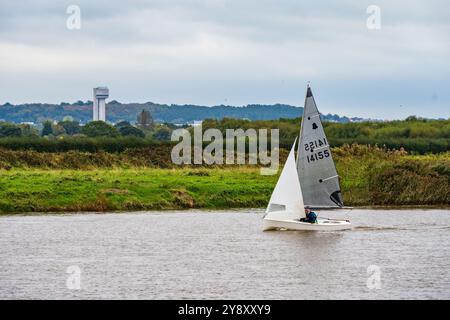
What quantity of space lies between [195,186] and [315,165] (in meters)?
13.2

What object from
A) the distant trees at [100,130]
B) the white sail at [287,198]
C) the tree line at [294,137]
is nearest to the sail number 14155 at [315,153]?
the white sail at [287,198]

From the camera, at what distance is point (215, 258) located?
146ft

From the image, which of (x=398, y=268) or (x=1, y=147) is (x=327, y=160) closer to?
(x=398, y=268)

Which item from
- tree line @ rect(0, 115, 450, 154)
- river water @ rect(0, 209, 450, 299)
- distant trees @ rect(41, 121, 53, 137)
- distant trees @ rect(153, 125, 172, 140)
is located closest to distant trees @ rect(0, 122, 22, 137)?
tree line @ rect(0, 115, 450, 154)

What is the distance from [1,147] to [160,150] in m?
10.6

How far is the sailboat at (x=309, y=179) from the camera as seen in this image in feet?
172

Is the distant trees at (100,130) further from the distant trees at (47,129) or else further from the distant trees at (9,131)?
the distant trees at (47,129)

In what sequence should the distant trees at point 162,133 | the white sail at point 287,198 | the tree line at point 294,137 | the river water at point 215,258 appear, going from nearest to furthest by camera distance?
the river water at point 215,258, the white sail at point 287,198, the tree line at point 294,137, the distant trees at point 162,133

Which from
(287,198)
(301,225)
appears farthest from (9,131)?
(301,225)

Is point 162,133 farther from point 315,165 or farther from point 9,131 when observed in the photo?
point 315,165

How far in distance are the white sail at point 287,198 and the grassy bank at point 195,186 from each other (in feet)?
37.2

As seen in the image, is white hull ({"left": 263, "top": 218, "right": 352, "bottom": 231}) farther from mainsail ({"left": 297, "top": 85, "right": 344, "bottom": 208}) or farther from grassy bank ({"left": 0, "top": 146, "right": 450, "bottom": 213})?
grassy bank ({"left": 0, "top": 146, "right": 450, "bottom": 213})

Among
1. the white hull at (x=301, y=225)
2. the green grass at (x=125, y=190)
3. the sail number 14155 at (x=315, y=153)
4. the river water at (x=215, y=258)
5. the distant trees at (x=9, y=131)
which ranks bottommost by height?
the river water at (x=215, y=258)
